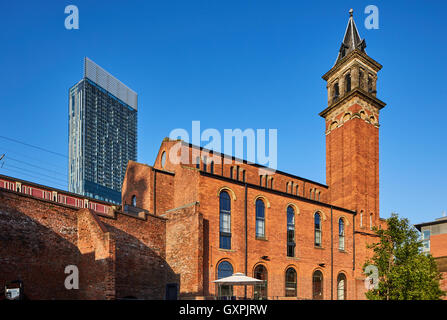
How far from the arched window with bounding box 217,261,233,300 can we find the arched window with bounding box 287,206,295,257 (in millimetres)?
6138

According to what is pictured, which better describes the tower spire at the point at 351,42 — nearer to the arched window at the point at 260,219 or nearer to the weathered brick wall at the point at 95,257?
the arched window at the point at 260,219

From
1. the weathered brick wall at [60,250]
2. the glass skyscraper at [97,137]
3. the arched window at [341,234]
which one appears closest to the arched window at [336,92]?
the arched window at [341,234]

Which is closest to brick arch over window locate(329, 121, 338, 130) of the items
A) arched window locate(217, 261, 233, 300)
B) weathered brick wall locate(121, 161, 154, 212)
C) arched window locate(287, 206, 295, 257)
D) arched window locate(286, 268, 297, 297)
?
arched window locate(287, 206, 295, 257)

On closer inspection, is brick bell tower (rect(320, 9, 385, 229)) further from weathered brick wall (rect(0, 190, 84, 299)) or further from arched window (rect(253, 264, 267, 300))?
weathered brick wall (rect(0, 190, 84, 299))

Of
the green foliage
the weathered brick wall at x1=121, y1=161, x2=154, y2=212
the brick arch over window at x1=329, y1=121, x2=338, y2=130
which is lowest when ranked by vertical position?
the green foliage

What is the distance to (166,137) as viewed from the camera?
111 ft

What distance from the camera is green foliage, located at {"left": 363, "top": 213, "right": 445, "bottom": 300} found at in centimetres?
2027

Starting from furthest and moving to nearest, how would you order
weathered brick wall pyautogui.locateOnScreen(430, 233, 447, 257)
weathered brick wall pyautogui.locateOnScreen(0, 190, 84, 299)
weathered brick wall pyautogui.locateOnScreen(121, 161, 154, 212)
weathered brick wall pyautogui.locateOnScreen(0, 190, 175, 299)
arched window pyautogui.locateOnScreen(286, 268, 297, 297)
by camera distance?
weathered brick wall pyautogui.locateOnScreen(430, 233, 447, 257) → weathered brick wall pyautogui.locateOnScreen(121, 161, 154, 212) → arched window pyautogui.locateOnScreen(286, 268, 297, 297) → weathered brick wall pyautogui.locateOnScreen(0, 190, 175, 299) → weathered brick wall pyautogui.locateOnScreen(0, 190, 84, 299)

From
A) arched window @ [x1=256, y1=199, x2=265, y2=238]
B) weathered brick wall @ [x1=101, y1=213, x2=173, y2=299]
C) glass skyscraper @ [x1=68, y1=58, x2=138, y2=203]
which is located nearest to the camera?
weathered brick wall @ [x1=101, y1=213, x2=173, y2=299]

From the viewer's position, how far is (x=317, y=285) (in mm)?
31219

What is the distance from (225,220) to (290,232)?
21.5 ft

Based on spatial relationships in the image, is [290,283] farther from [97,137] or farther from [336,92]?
[97,137]

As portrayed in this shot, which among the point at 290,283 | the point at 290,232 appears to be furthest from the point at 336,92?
the point at 290,283
